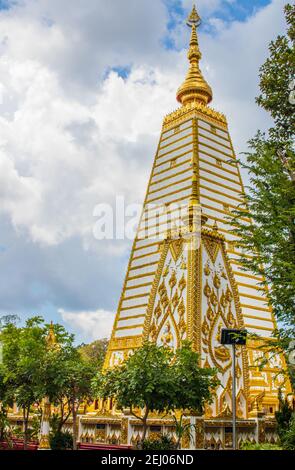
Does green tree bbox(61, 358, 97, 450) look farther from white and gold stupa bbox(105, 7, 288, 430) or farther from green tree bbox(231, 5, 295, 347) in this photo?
green tree bbox(231, 5, 295, 347)

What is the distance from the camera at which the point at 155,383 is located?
674 inches

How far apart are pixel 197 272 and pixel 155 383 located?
9788mm

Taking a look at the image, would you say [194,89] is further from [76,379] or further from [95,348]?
[95,348]

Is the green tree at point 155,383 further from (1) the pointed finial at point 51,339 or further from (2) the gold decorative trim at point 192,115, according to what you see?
(2) the gold decorative trim at point 192,115

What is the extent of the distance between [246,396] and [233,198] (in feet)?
51.4

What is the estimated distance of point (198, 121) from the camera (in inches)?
1492

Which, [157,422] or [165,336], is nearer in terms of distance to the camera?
[157,422]

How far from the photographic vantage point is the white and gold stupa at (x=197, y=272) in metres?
25.3

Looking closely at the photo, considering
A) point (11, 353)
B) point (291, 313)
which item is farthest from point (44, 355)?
point (291, 313)

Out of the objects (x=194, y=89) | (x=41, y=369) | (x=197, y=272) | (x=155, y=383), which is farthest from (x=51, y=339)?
(x=194, y=89)

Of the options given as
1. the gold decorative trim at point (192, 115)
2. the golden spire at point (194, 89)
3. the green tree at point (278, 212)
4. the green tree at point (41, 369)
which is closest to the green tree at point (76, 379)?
the green tree at point (41, 369)

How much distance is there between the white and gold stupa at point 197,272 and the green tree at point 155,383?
2858 millimetres
